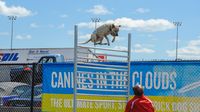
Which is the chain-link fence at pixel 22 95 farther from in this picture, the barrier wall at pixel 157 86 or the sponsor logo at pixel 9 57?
the sponsor logo at pixel 9 57

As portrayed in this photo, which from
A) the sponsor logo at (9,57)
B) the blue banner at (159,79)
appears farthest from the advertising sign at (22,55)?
the blue banner at (159,79)

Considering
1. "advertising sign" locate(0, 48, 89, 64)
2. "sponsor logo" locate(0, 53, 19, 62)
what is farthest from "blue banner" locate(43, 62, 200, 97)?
"sponsor logo" locate(0, 53, 19, 62)

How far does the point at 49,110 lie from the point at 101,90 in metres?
2.62

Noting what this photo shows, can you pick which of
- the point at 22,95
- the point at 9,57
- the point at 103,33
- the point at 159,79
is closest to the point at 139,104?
the point at 159,79

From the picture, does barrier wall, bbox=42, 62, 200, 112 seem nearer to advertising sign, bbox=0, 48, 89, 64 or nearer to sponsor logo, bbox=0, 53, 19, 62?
advertising sign, bbox=0, 48, 89, 64

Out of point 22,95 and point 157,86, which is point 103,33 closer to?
point 157,86

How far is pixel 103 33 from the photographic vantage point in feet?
43.4

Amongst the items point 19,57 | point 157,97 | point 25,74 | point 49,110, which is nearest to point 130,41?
point 157,97

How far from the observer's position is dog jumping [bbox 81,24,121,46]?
1315cm

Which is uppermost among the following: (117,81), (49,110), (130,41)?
(130,41)

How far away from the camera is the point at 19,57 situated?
43.2 metres

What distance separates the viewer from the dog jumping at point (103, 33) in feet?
43.1

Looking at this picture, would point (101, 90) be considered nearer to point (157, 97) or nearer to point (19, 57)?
point (157, 97)

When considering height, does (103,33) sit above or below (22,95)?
above
